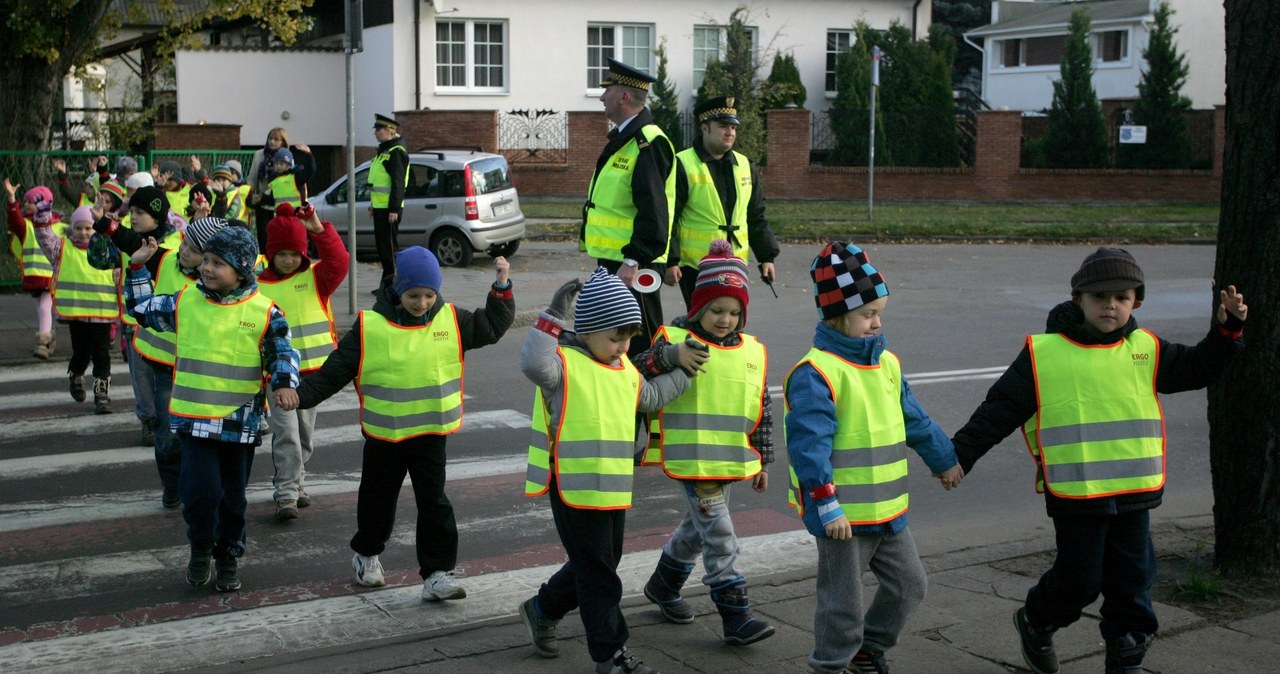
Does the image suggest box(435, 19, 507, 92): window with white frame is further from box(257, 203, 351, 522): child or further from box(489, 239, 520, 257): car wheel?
box(257, 203, 351, 522): child

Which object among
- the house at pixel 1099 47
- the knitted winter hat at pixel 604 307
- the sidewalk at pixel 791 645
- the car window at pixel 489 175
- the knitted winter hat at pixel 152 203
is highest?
the house at pixel 1099 47

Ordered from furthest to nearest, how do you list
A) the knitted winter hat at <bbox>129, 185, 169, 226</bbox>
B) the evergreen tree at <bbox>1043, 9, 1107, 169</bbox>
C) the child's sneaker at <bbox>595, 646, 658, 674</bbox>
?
the evergreen tree at <bbox>1043, 9, 1107, 169</bbox> → the knitted winter hat at <bbox>129, 185, 169, 226</bbox> → the child's sneaker at <bbox>595, 646, 658, 674</bbox>

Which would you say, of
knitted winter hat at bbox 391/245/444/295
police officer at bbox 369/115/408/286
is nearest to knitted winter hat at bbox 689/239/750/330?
knitted winter hat at bbox 391/245/444/295

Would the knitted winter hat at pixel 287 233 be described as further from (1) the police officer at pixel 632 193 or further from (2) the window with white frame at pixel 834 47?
(2) the window with white frame at pixel 834 47

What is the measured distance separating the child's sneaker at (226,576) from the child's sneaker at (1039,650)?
3499 mm

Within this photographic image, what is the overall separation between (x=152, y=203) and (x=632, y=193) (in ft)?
9.13

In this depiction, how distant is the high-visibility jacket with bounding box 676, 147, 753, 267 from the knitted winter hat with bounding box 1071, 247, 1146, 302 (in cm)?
372

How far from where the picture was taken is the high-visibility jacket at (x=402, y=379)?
591 cm

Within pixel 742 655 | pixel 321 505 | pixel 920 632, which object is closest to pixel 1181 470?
pixel 920 632

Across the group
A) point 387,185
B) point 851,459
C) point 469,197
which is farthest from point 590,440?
point 469,197

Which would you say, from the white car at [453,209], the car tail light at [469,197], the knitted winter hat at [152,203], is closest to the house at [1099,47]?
the white car at [453,209]

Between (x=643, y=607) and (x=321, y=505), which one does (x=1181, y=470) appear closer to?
(x=643, y=607)

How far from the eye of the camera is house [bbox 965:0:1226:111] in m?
43.0

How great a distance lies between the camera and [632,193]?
823 centimetres
